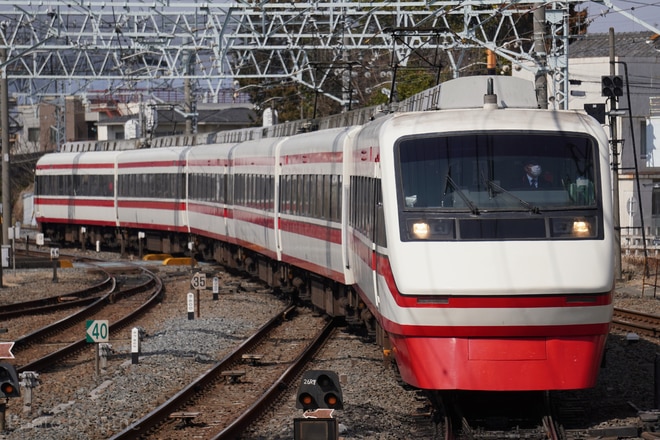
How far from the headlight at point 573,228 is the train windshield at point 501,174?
10 cm

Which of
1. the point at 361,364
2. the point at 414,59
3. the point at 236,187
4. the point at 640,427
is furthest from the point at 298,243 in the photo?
the point at 414,59

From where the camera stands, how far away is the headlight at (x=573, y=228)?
9859 mm

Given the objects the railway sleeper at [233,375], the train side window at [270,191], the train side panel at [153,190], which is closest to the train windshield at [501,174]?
the railway sleeper at [233,375]

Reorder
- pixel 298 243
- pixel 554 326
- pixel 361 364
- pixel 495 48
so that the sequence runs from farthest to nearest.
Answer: pixel 495 48 < pixel 298 243 < pixel 361 364 < pixel 554 326

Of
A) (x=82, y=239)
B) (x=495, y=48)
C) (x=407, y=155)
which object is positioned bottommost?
(x=82, y=239)

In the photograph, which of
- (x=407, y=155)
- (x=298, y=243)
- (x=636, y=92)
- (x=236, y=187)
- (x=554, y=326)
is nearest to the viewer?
(x=554, y=326)

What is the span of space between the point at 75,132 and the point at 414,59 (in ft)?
145

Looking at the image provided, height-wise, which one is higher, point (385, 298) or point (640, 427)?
point (385, 298)

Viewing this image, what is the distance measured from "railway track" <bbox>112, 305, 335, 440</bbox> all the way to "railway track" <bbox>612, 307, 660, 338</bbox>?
4066 millimetres

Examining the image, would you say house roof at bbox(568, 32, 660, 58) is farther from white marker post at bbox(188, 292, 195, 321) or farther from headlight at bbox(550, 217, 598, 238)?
headlight at bbox(550, 217, 598, 238)

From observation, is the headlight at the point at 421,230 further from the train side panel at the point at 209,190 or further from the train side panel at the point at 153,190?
the train side panel at the point at 153,190

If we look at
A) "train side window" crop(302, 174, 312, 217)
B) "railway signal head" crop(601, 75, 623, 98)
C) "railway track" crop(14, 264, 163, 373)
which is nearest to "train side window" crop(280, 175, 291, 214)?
"train side window" crop(302, 174, 312, 217)

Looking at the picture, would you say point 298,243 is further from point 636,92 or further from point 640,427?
point 636,92

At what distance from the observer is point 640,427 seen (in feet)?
32.4
